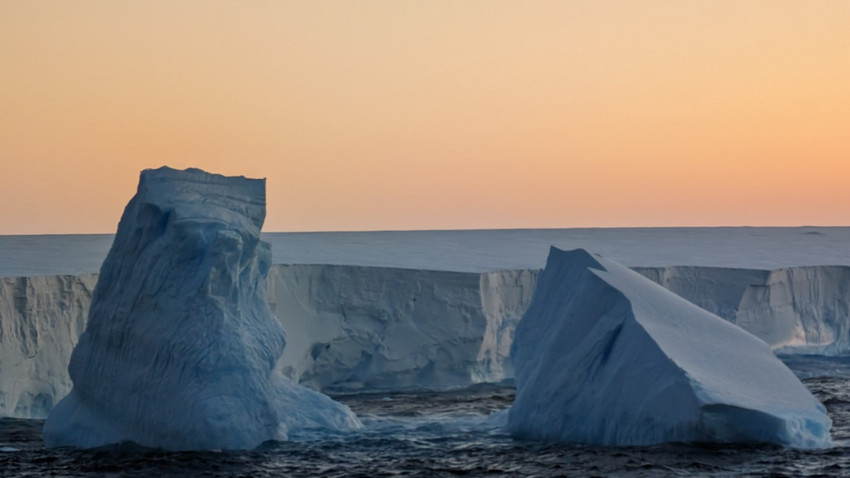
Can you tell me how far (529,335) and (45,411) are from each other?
7.17m

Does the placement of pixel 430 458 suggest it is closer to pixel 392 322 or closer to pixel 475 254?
pixel 392 322

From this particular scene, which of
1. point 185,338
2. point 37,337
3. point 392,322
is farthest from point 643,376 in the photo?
point 37,337

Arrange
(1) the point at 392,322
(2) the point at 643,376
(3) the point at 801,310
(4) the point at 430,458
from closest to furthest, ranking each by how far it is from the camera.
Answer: (2) the point at 643,376 → (4) the point at 430,458 → (1) the point at 392,322 → (3) the point at 801,310

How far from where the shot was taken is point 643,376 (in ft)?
35.9

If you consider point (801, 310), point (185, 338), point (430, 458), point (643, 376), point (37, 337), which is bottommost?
point (430, 458)

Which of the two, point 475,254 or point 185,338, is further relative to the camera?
point 475,254

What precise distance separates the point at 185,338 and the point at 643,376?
4667 millimetres

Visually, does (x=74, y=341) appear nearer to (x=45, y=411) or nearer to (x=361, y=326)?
(x=45, y=411)

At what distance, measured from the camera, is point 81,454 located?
11.7 meters

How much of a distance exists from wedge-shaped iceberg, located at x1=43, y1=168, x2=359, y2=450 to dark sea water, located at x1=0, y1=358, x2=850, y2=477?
1.02ft

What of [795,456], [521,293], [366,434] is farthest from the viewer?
[521,293]

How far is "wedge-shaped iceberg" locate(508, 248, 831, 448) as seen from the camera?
10.6 meters

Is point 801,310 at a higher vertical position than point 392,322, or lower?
higher

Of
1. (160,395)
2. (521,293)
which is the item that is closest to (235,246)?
(160,395)
